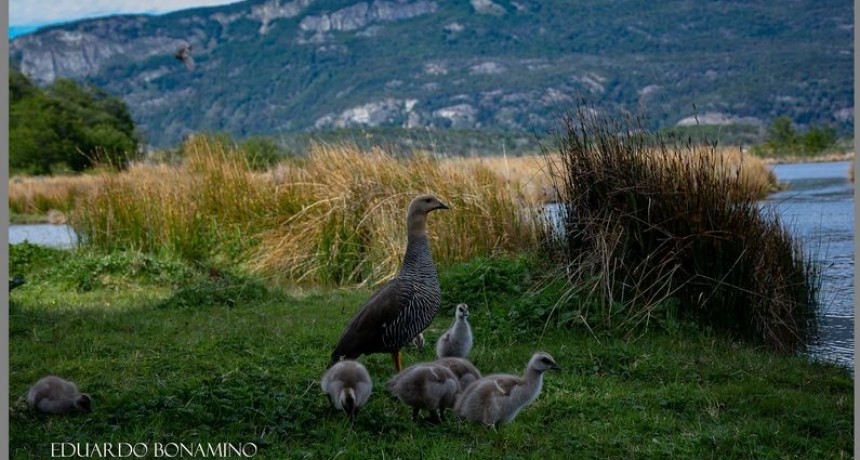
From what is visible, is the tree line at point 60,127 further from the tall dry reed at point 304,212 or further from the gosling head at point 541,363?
the gosling head at point 541,363

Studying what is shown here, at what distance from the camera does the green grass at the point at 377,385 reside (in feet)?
16.0

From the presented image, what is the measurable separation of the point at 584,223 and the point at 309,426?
3.85 meters

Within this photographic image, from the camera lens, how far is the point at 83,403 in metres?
5.31

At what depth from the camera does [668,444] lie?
490 centimetres

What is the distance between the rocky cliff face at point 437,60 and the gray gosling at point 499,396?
55982 mm

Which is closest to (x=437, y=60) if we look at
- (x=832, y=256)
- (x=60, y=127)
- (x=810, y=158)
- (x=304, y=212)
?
(x=810, y=158)

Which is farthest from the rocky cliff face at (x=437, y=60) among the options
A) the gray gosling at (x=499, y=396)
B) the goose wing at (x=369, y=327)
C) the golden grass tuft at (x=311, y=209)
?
the gray gosling at (x=499, y=396)

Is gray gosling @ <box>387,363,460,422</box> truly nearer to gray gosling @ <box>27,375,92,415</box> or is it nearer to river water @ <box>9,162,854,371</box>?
gray gosling @ <box>27,375,92,415</box>

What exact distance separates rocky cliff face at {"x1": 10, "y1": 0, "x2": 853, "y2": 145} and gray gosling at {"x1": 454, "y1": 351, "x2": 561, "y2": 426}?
2204 inches

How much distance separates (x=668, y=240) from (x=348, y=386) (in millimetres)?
3635

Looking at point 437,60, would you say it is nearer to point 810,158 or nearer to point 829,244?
point 810,158

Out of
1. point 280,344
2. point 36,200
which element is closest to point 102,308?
point 280,344

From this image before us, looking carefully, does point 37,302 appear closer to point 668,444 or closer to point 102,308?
point 102,308

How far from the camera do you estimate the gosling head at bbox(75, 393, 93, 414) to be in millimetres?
5293
